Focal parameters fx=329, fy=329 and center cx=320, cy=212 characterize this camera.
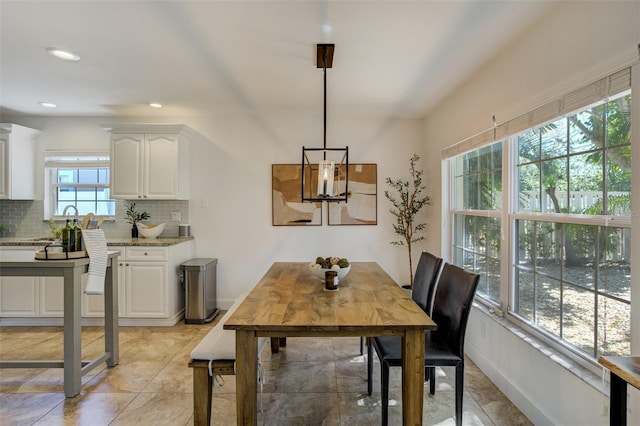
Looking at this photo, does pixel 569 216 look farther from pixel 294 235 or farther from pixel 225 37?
pixel 294 235

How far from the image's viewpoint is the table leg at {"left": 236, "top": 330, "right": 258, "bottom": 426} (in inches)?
59.5

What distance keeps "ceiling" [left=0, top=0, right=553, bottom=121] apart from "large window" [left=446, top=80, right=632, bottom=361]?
730 millimetres

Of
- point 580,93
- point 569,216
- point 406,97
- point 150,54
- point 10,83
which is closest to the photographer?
point 580,93

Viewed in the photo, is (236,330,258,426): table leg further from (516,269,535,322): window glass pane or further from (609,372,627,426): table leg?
(516,269,535,322): window glass pane

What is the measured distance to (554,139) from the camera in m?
1.96

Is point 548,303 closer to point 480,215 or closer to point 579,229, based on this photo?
point 579,229

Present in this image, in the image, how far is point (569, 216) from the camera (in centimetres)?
179

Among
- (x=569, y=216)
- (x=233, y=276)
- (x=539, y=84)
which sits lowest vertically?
(x=233, y=276)

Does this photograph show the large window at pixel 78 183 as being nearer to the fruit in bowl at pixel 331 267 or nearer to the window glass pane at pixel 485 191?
the fruit in bowl at pixel 331 267

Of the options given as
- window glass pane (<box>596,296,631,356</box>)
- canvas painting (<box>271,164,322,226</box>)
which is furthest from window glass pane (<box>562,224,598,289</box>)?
canvas painting (<box>271,164,322,226</box>)

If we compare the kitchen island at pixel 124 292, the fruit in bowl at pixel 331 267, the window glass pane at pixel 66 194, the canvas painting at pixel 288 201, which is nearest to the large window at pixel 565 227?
the fruit in bowl at pixel 331 267

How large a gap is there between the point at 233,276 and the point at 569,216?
350cm

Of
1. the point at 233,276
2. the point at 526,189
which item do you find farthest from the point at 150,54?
the point at 526,189

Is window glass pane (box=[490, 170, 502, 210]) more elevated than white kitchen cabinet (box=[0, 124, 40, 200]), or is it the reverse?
white kitchen cabinet (box=[0, 124, 40, 200])
